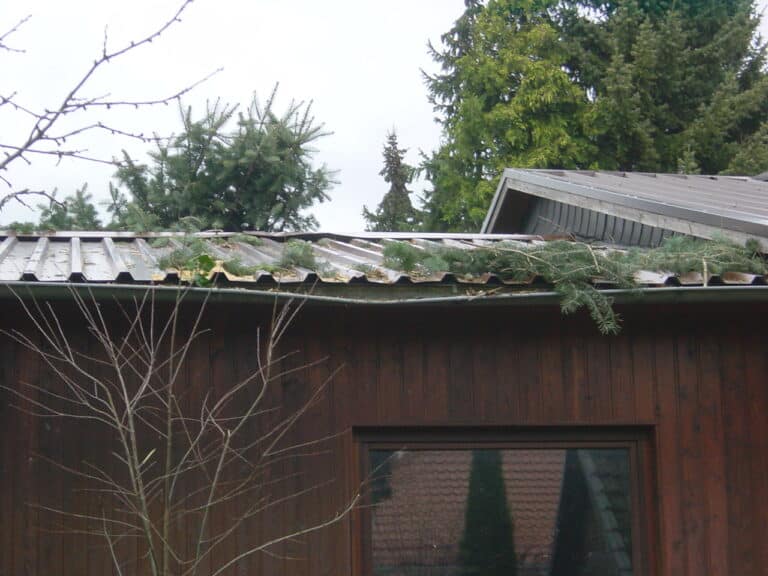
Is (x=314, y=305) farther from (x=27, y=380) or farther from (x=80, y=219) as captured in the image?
(x=80, y=219)

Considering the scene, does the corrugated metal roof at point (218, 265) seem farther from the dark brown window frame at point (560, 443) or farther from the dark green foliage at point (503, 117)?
the dark green foliage at point (503, 117)

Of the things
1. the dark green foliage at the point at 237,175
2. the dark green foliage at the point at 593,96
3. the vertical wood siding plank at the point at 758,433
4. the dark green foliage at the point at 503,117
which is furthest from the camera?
the dark green foliage at the point at 593,96

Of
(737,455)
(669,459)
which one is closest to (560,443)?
(669,459)

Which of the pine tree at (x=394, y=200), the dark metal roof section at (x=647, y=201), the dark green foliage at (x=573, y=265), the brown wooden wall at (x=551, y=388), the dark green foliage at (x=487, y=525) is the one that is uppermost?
the pine tree at (x=394, y=200)

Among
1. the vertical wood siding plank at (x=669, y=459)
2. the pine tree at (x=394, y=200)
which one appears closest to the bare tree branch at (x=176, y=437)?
the vertical wood siding plank at (x=669, y=459)

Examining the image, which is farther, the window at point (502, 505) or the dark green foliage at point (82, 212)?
the dark green foliage at point (82, 212)

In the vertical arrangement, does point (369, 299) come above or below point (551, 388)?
above

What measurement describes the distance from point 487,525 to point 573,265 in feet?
4.62

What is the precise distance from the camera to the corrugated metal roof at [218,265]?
15.0 feet

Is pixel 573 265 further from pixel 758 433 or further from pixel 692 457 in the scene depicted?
pixel 758 433

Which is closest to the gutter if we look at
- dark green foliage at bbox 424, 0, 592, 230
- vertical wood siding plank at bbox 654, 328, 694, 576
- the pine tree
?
vertical wood siding plank at bbox 654, 328, 694, 576

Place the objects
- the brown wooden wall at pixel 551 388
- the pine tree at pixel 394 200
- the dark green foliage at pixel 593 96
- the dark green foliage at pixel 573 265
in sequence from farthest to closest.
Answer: the pine tree at pixel 394 200 < the dark green foliage at pixel 593 96 < the brown wooden wall at pixel 551 388 < the dark green foliage at pixel 573 265

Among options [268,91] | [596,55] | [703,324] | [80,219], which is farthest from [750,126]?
[703,324]

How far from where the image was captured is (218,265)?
4.64 meters
